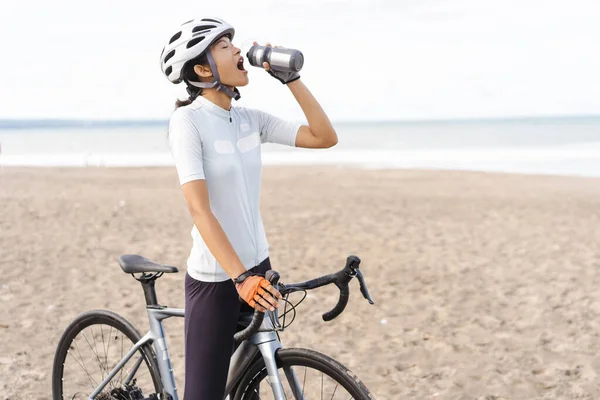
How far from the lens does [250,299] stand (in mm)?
2426

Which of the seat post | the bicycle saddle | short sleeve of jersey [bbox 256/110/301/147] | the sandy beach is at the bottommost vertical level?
the sandy beach

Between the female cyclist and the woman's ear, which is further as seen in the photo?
the woman's ear

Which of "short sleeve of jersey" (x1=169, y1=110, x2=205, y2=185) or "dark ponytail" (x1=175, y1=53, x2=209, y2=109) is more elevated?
"dark ponytail" (x1=175, y1=53, x2=209, y2=109)

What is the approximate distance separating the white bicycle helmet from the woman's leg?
771 millimetres

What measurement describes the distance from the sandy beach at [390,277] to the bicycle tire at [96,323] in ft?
4.73

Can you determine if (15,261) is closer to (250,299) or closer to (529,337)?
(529,337)

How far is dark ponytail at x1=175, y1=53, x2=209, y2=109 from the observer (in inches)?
108

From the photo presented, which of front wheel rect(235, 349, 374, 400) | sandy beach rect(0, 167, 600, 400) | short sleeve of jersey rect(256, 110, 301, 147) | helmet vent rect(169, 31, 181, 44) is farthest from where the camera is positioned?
sandy beach rect(0, 167, 600, 400)

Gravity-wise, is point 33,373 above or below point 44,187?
below

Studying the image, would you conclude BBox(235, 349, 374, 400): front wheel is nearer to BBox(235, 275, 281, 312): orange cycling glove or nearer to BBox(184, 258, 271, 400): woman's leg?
BBox(184, 258, 271, 400): woman's leg

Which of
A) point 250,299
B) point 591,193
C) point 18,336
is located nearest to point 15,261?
point 18,336

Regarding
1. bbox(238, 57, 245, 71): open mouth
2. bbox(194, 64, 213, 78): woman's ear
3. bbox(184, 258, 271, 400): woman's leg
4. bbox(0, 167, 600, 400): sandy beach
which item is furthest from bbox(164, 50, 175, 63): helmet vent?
bbox(0, 167, 600, 400): sandy beach

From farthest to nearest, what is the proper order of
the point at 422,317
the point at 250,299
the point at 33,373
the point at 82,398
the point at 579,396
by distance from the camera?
the point at 422,317 < the point at 33,373 < the point at 579,396 < the point at 82,398 < the point at 250,299

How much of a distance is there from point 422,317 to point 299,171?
63.3ft
